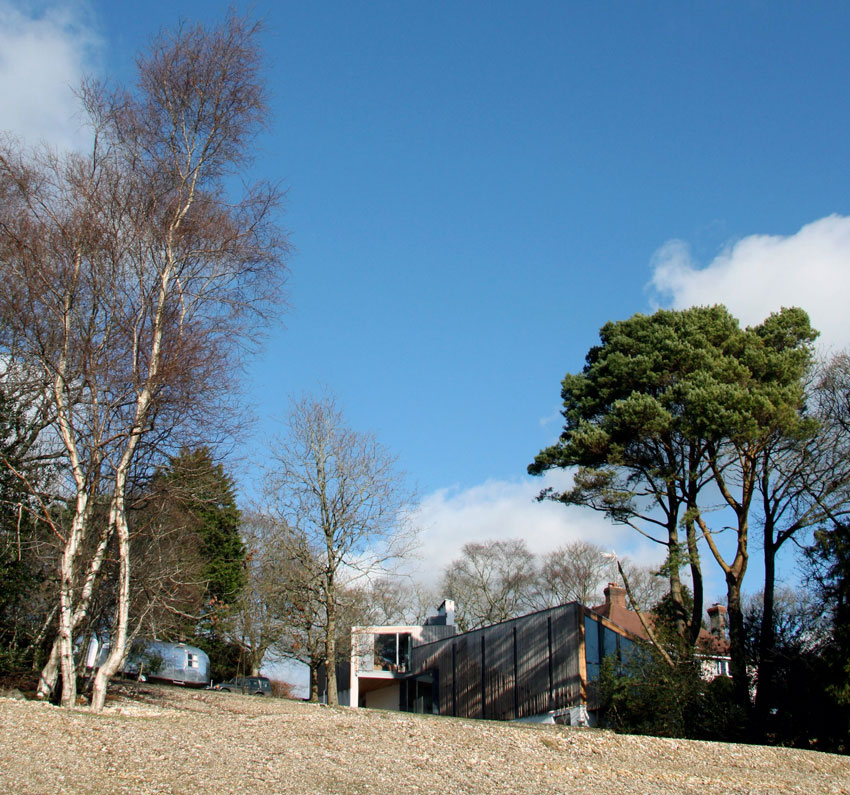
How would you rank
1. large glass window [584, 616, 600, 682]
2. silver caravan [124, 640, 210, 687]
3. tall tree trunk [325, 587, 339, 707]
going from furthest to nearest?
large glass window [584, 616, 600, 682] < silver caravan [124, 640, 210, 687] < tall tree trunk [325, 587, 339, 707]

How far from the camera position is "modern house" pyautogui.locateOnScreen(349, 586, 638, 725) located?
81.4ft

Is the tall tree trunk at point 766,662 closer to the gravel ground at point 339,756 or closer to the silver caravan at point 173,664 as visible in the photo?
the gravel ground at point 339,756

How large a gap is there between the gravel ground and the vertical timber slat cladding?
34.0ft

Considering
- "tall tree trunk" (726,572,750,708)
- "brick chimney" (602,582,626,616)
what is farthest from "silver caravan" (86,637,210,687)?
"brick chimney" (602,582,626,616)

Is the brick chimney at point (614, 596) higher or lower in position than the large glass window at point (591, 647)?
higher

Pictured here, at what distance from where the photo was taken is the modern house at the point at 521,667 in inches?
976

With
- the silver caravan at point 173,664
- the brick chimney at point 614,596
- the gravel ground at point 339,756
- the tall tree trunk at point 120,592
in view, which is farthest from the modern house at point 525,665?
the tall tree trunk at point 120,592

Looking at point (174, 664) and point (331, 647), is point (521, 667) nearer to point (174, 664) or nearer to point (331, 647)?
point (331, 647)

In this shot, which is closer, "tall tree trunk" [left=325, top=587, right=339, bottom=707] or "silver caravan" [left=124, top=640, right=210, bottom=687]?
"tall tree trunk" [left=325, top=587, right=339, bottom=707]

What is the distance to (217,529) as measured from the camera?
36281 millimetres

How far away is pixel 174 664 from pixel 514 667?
35.7 feet

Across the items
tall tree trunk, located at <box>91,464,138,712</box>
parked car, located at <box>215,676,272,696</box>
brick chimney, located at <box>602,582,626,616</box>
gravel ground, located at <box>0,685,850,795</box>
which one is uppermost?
brick chimney, located at <box>602,582,626,616</box>

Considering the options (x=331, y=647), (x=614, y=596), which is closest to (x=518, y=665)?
(x=331, y=647)

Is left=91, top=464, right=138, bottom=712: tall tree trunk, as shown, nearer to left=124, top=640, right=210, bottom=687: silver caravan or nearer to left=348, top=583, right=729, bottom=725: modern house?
left=124, top=640, right=210, bottom=687: silver caravan
